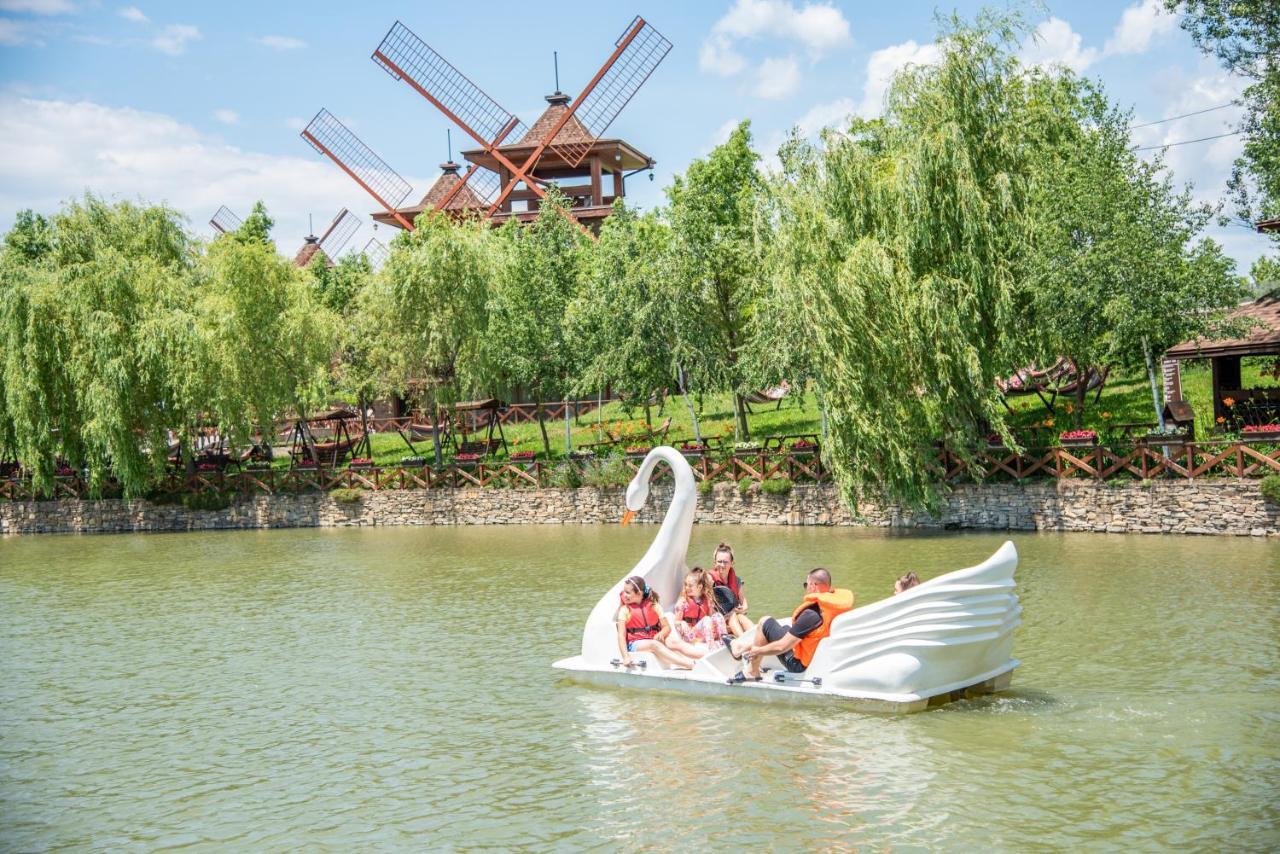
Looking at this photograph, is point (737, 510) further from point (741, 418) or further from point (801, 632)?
point (801, 632)

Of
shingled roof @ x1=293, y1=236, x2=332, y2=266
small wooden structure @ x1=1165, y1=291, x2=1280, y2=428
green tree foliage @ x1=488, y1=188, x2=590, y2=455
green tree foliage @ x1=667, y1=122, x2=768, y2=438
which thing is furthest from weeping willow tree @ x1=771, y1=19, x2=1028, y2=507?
shingled roof @ x1=293, y1=236, x2=332, y2=266

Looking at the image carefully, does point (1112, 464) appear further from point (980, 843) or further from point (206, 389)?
point (206, 389)

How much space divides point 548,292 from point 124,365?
11.4 m

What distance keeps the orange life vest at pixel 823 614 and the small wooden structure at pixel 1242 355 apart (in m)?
15.1

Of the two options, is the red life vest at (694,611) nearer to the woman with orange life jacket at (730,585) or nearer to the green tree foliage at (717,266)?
the woman with orange life jacket at (730,585)

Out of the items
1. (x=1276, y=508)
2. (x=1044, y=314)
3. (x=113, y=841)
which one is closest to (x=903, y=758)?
(x=113, y=841)

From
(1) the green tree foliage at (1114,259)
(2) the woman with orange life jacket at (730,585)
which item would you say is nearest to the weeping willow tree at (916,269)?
(1) the green tree foliage at (1114,259)

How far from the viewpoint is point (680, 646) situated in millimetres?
11359

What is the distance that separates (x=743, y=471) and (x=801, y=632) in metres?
15.9

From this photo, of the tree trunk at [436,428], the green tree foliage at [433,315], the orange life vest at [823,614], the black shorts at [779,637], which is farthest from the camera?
the tree trunk at [436,428]

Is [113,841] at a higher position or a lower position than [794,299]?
lower

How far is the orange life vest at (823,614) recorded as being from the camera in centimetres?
1026

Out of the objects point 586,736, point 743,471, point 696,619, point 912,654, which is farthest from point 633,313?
point 912,654

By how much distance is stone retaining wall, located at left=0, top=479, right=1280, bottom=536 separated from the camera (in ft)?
65.2
